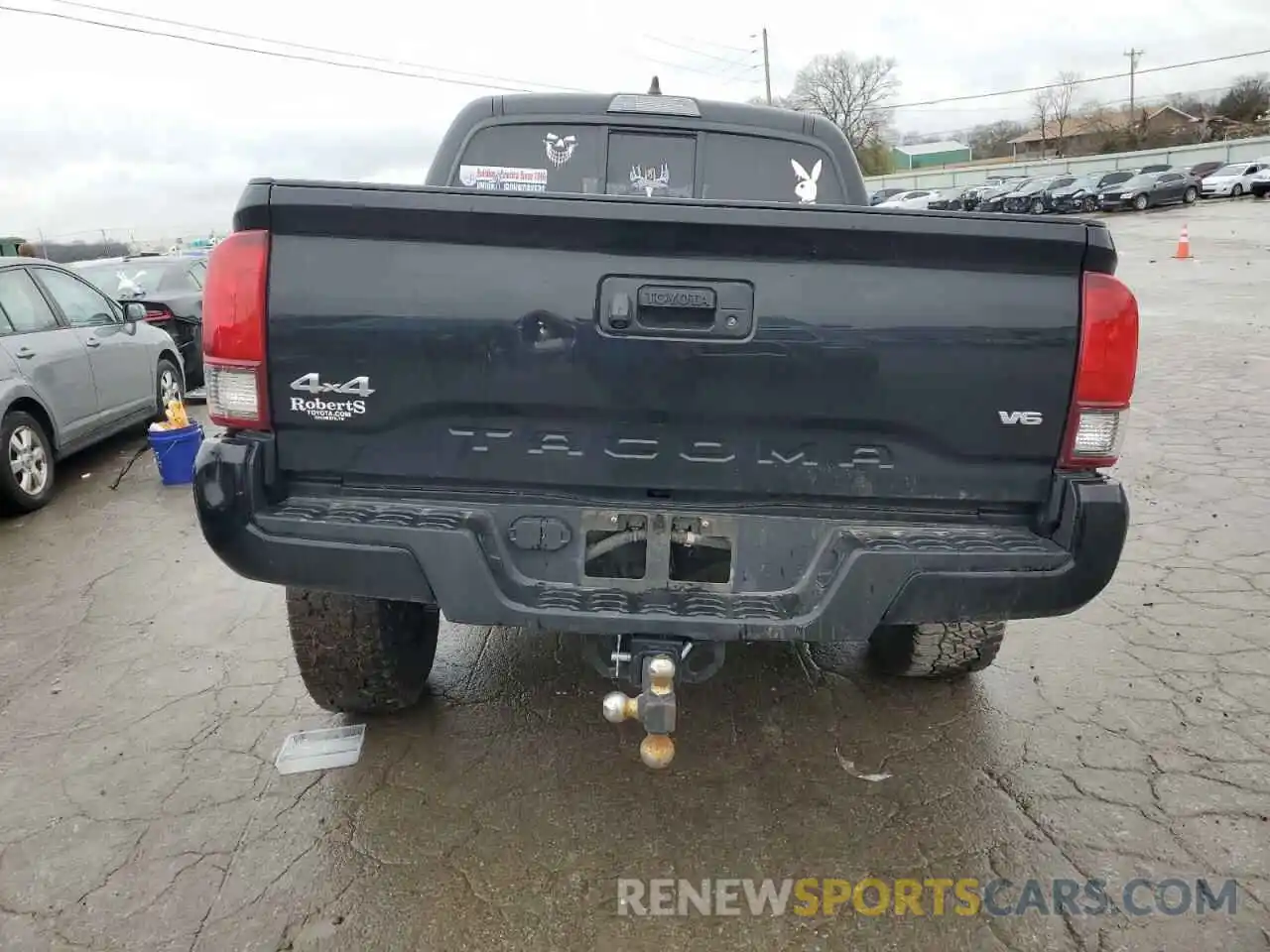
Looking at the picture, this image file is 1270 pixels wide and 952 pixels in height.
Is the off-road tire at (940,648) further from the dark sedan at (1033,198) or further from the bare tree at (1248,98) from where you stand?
the bare tree at (1248,98)

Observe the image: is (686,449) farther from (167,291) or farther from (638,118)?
(167,291)

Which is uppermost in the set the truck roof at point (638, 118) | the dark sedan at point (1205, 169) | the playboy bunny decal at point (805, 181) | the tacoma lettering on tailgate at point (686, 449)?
the dark sedan at point (1205, 169)

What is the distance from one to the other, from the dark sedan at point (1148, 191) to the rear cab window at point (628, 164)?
132 ft

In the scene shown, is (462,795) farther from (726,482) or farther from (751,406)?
(751,406)

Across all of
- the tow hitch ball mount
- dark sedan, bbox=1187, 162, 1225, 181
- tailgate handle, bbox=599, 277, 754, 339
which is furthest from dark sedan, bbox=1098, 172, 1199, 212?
the tow hitch ball mount

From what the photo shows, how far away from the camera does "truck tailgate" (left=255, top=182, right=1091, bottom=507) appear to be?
7.14ft

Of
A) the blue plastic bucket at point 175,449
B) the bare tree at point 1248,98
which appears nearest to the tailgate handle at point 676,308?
the blue plastic bucket at point 175,449

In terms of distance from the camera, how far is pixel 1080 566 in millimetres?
2268

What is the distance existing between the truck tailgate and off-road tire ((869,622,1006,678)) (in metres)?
1.08

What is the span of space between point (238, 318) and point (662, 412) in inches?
43.5

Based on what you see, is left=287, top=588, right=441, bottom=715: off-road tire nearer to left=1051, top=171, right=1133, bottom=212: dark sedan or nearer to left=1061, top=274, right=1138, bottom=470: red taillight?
left=1061, top=274, right=1138, bottom=470: red taillight

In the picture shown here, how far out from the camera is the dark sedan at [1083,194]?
38.9 metres

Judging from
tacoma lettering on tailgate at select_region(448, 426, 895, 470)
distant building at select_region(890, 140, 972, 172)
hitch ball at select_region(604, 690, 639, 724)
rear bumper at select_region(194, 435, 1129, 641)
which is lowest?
hitch ball at select_region(604, 690, 639, 724)

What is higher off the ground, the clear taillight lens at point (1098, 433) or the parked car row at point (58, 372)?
the clear taillight lens at point (1098, 433)
